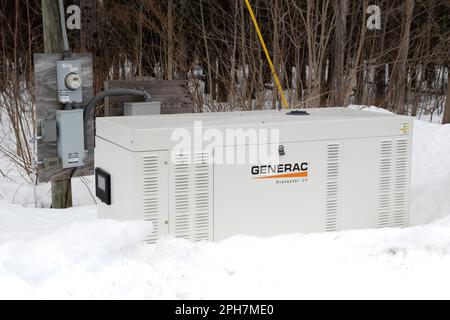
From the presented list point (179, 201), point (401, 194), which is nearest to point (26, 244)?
point (179, 201)

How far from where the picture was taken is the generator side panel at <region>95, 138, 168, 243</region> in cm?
423

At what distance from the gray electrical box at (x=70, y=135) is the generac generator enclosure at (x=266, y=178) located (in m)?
1.25

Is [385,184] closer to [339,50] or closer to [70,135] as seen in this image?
[70,135]

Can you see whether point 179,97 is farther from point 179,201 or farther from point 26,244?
point 26,244

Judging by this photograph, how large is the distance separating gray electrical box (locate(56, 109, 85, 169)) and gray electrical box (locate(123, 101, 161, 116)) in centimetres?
49

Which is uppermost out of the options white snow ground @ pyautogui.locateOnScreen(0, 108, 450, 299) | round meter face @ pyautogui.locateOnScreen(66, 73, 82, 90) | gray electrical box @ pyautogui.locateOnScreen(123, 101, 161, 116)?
round meter face @ pyautogui.locateOnScreen(66, 73, 82, 90)

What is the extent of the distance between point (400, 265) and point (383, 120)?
1.19 meters

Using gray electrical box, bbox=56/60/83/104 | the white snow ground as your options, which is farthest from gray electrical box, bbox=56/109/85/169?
the white snow ground

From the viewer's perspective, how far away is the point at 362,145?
4.89 meters

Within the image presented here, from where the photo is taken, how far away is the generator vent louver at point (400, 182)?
199 inches

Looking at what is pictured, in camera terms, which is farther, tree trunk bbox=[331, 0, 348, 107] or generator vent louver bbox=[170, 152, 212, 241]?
tree trunk bbox=[331, 0, 348, 107]

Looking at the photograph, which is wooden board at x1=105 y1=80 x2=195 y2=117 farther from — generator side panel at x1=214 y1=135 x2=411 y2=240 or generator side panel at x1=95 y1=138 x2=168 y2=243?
generator side panel at x1=214 y1=135 x2=411 y2=240

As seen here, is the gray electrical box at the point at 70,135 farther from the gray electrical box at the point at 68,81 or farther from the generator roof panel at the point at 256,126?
the generator roof panel at the point at 256,126

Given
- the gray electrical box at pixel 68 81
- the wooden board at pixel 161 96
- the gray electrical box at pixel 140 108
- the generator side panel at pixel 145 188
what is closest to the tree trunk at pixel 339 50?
the wooden board at pixel 161 96
